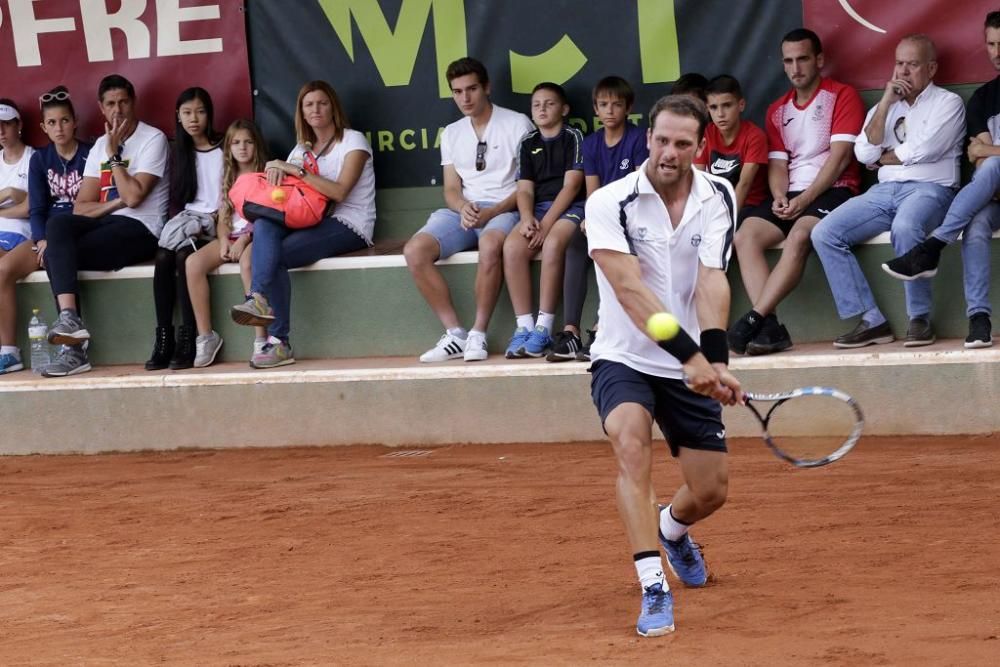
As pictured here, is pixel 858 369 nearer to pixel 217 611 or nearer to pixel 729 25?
pixel 729 25

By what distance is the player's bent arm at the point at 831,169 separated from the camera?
8805 millimetres

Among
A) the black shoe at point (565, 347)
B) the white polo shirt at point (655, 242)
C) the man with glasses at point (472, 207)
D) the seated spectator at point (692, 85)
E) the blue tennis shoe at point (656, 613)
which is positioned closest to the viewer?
the blue tennis shoe at point (656, 613)

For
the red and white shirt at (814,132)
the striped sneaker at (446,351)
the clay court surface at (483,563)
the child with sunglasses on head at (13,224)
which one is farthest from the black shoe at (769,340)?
the child with sunglasses on head at (13,224)

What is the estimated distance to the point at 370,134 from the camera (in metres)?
10.5

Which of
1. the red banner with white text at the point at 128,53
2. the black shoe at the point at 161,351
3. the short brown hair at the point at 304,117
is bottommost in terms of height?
the black shoe at the point at 161,351

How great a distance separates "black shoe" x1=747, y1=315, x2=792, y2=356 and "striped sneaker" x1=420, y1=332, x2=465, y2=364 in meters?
2.02

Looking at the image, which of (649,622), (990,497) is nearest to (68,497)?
(649,622)

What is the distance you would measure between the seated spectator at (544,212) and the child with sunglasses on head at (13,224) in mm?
3687

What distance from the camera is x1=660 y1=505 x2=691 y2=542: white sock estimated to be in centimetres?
545

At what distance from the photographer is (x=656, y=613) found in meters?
4.88

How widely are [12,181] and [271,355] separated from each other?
2874 millimetres

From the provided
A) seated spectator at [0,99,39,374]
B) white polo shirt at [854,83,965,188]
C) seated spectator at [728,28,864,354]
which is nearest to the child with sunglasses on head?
seated spectator at [0,99,39,374]

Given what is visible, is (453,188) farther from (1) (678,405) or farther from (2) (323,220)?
(1) (678,405)

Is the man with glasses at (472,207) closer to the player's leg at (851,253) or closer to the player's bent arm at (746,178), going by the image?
the player's bent arm at (746,178)
